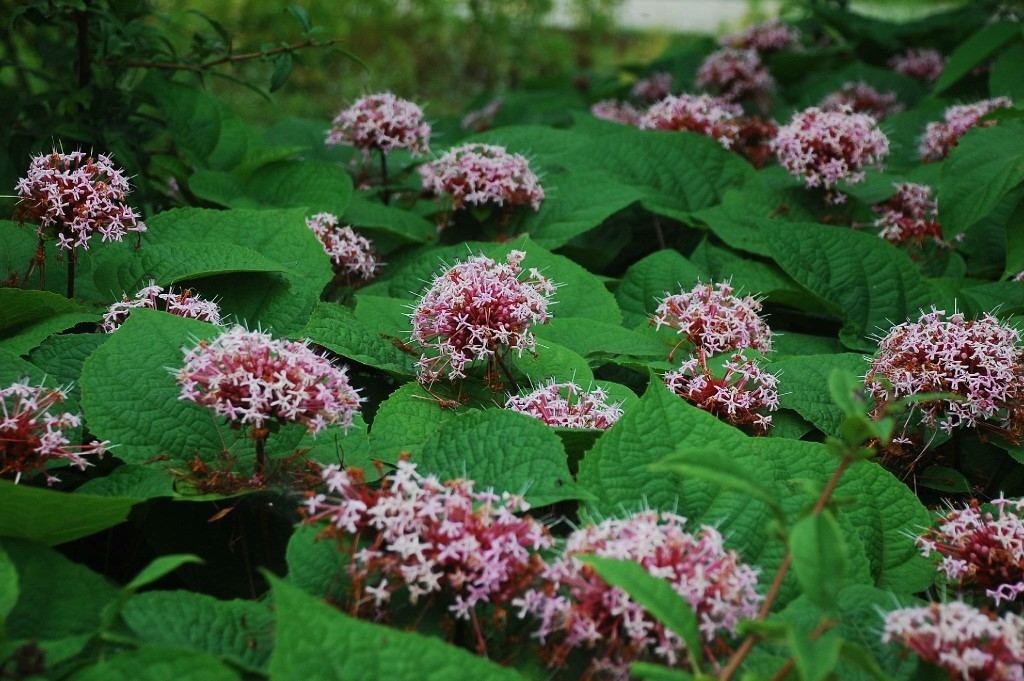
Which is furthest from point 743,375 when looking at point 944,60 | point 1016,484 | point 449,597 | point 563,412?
point 944,60

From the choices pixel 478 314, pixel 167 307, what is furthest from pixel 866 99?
pixel 167 307

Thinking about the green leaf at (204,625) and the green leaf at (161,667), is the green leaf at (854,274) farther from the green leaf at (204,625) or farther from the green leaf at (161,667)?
the green leaf at (161,667)

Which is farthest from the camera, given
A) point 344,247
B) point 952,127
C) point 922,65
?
point 922,65

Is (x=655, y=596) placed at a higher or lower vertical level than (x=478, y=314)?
lower

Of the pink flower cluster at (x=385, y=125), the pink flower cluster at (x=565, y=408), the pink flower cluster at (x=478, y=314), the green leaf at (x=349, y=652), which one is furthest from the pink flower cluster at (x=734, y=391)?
the pink flower cluster at (x=385, y=125)

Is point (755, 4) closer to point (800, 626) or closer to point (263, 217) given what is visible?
Result: point (263, 217)

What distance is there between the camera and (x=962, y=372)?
179 centimetres

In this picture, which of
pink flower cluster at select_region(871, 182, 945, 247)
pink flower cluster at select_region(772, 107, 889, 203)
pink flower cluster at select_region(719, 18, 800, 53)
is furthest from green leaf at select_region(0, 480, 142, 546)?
pink flower cluster at select_region(719, 18, 800, 53)

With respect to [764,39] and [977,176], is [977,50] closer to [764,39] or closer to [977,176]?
[764,39]

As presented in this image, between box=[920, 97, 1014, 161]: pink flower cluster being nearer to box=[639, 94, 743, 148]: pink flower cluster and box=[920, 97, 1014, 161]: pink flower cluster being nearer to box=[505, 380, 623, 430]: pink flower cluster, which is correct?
box=[639, 94, 743, 148]: pink flower cluster

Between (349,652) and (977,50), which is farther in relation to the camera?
(977,50)

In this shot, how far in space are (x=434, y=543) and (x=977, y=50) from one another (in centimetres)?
380

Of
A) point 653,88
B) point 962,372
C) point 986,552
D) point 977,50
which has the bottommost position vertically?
point 986,552

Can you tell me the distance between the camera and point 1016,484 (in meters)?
1.96
